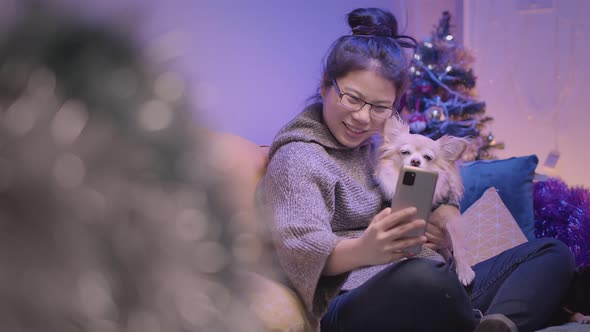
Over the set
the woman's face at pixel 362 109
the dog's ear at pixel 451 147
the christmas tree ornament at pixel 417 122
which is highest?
the woman's face at pixel 362 109

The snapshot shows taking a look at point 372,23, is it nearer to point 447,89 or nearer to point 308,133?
point 308,133

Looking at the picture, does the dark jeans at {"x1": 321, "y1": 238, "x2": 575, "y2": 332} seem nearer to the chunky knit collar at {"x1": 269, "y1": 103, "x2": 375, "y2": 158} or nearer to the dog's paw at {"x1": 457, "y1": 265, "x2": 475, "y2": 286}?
the dog's paw at {"x1": 457, "y1": 265, "x2": 475, "y2": 286}

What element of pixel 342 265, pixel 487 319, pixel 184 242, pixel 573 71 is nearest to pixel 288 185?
pixel 342 265

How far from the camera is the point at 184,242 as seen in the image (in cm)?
20

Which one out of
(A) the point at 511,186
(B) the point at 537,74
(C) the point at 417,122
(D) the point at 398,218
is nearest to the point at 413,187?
(D) the point at 398,218

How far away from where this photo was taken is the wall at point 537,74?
3.39 m

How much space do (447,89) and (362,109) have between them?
1.50m

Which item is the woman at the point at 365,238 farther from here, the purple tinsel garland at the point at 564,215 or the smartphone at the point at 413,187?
the purple tinsel garland at the point at 564,215

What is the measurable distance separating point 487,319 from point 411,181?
398 millimetres

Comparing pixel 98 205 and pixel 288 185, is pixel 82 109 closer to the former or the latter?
pixel 98 205

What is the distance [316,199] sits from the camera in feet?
3.99

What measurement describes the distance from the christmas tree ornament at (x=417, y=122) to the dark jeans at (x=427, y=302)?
4.15ft

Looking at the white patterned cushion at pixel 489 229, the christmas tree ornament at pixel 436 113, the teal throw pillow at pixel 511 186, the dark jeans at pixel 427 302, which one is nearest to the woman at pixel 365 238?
the dark jeans at pixel 427 302

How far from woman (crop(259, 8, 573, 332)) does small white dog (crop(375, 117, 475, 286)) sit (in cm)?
4
